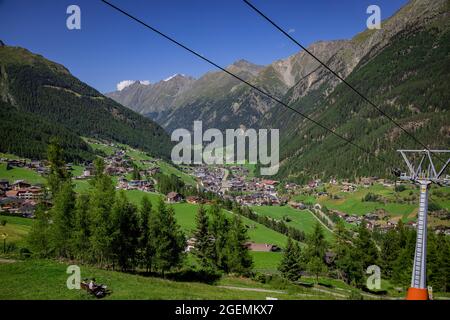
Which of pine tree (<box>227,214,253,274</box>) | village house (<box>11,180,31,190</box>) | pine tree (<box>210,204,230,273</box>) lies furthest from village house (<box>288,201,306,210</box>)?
pine tree (<box>227,214,253,274</box>)

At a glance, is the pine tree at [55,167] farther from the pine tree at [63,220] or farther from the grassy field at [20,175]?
the grassy field at [20,175]

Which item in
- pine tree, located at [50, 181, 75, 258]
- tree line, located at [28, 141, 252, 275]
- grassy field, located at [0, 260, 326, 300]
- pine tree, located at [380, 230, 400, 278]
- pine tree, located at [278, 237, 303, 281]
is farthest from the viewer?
pine tree, located at [380, 230, 400, 278]

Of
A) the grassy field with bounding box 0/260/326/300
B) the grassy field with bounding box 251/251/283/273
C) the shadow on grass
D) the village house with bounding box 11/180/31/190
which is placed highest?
the village house with bounding box 11/180/31/190

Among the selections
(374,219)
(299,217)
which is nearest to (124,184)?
(299,217)

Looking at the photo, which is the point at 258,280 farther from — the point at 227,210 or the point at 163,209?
the point at 227,210

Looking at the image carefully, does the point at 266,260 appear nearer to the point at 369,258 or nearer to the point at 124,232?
the point at 369,258

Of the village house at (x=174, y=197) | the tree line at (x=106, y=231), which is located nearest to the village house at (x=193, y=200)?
the village house at (x=174, y=197)

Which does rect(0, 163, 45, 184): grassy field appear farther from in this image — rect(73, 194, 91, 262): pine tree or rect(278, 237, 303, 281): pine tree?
rect(73, 194, 91, 262): pine tree
